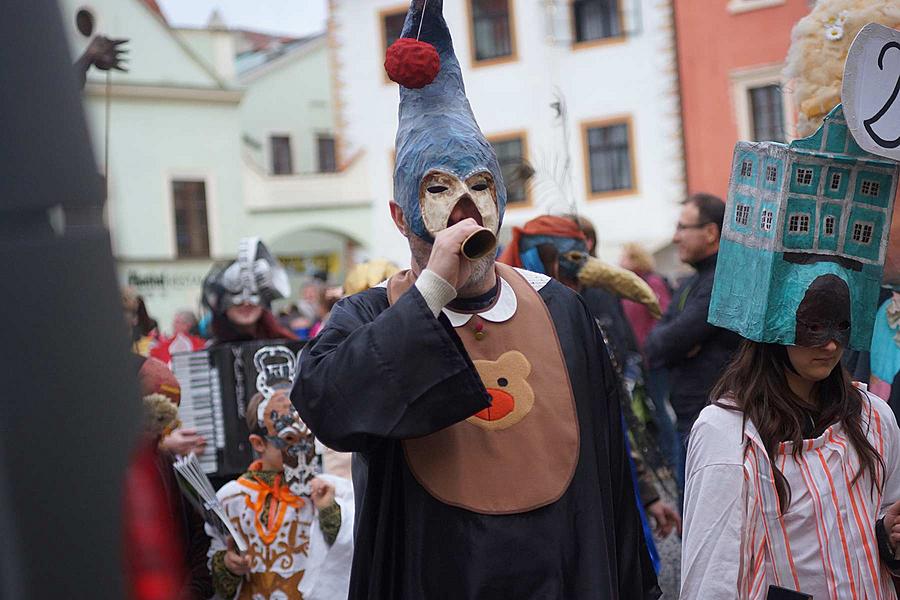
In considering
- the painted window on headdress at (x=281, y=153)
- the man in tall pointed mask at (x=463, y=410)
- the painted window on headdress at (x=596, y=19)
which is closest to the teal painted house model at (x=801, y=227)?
the man in tall pointed mask at (x=463, y=410)

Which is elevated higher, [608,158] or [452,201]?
[608,158]

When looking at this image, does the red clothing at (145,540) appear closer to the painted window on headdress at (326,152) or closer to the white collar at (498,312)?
the white collar at (498,312)

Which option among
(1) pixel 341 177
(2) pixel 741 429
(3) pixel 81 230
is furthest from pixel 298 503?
(1) pixel 341 177

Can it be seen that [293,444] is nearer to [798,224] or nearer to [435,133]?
[435,133]

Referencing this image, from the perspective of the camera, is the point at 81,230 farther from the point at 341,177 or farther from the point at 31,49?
the point at 341,177

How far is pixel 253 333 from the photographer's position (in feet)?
20.4

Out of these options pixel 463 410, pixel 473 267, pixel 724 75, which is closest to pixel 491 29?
pixel 724 75

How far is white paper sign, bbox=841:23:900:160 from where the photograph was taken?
126 inches

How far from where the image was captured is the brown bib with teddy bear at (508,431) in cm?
310

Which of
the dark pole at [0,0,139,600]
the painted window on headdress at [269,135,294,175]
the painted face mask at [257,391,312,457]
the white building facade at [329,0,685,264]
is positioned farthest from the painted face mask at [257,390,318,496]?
the painted window on headdress at [269,135,294,175]

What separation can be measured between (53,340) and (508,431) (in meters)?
1.58

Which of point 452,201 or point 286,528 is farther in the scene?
point 286,528

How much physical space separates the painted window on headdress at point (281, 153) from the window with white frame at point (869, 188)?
31665mm

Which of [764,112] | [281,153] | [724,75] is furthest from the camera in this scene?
[281,153]
